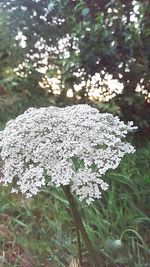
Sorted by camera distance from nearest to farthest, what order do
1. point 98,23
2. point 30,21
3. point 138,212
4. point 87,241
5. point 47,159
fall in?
1. point 47,159
2. point 87,241
3. point 138,212
4. point 98,23
5. point 30,21

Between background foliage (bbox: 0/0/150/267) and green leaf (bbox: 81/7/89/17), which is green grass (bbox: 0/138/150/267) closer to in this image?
background foliage (bbox: 0/0/150/267)

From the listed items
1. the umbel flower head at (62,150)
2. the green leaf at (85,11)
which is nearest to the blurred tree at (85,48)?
the green leaf at (85,11)

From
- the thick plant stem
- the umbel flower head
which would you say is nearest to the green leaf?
the umbel flower head

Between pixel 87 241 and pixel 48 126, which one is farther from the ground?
pixel 48 126

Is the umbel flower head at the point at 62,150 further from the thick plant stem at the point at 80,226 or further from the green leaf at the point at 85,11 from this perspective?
the green leaf at the point at 85,11

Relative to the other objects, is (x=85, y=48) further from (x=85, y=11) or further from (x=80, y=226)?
(x=80, y=226)

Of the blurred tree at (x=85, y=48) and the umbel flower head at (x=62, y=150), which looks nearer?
the umbel flower head at (x=62, y=150)

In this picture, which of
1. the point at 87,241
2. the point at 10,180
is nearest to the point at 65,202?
the point at 87,241

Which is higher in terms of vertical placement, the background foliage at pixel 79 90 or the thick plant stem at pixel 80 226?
the background foliage at pixel 79 90

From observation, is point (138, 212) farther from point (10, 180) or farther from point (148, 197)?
point (10, 180)
